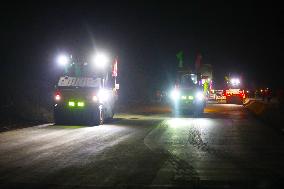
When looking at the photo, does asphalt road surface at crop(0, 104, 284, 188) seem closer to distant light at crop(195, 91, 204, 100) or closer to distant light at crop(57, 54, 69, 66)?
distant light at crop(57, 54, 69, 66)

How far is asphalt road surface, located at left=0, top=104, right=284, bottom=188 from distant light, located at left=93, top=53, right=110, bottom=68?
5.90 metres

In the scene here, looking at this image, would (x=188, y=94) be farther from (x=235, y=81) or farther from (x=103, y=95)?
(x=235, y=81)

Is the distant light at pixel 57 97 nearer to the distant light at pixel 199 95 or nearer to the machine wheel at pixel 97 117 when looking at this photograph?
the machine wheel at pixel 97 117

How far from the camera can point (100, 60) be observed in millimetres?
25078

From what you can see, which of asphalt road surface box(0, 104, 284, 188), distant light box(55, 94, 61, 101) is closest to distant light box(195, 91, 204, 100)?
distant light box(55, 94, 61, 101)

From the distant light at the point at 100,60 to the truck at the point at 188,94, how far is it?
10730mm

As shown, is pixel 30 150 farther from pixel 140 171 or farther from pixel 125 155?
pixel 140 171

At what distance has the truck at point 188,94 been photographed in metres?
34.6

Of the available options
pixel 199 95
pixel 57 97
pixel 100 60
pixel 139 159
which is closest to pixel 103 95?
pixel 100 60

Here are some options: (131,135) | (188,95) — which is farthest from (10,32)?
(131,135)

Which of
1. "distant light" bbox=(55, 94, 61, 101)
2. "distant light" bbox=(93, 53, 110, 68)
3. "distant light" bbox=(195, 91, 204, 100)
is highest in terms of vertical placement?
"distant light" bbox=(93, 53, 110, 68)

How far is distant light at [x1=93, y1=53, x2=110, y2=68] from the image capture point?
2502cm

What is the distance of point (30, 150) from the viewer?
45.2 ft

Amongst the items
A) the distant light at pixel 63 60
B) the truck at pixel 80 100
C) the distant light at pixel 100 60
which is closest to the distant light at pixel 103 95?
the truck at pixel 80 100
